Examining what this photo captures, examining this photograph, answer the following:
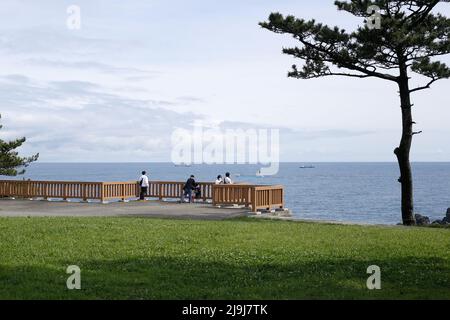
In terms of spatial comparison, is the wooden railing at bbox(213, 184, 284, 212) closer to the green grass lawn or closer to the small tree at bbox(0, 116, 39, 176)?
the green grass lawn

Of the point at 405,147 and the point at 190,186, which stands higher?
the point at 405,147

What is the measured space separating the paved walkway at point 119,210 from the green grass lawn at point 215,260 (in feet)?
14.0

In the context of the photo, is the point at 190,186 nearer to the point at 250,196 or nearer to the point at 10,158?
the point at 250,196

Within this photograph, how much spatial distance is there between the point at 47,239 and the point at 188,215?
835 cm

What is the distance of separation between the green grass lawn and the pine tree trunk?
6.31m

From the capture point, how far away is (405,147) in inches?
971

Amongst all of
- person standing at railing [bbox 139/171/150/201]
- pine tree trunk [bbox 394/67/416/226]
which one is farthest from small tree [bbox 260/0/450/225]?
person standing at railing [bbox 139/171/150/201]

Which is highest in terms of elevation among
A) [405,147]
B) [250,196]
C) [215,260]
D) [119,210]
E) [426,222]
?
[405,147]

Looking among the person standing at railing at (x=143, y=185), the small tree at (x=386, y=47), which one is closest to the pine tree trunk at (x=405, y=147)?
the small tree at (x=386, y=47)

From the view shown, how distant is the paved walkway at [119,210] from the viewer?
23000 millimetres

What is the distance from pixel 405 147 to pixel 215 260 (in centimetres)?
1452

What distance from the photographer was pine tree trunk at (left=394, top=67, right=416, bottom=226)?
2455 cm

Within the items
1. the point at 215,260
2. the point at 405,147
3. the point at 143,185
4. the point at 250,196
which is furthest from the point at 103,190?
the point at 215,260

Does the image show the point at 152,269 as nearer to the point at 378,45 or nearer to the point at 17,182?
the point at 378,45
